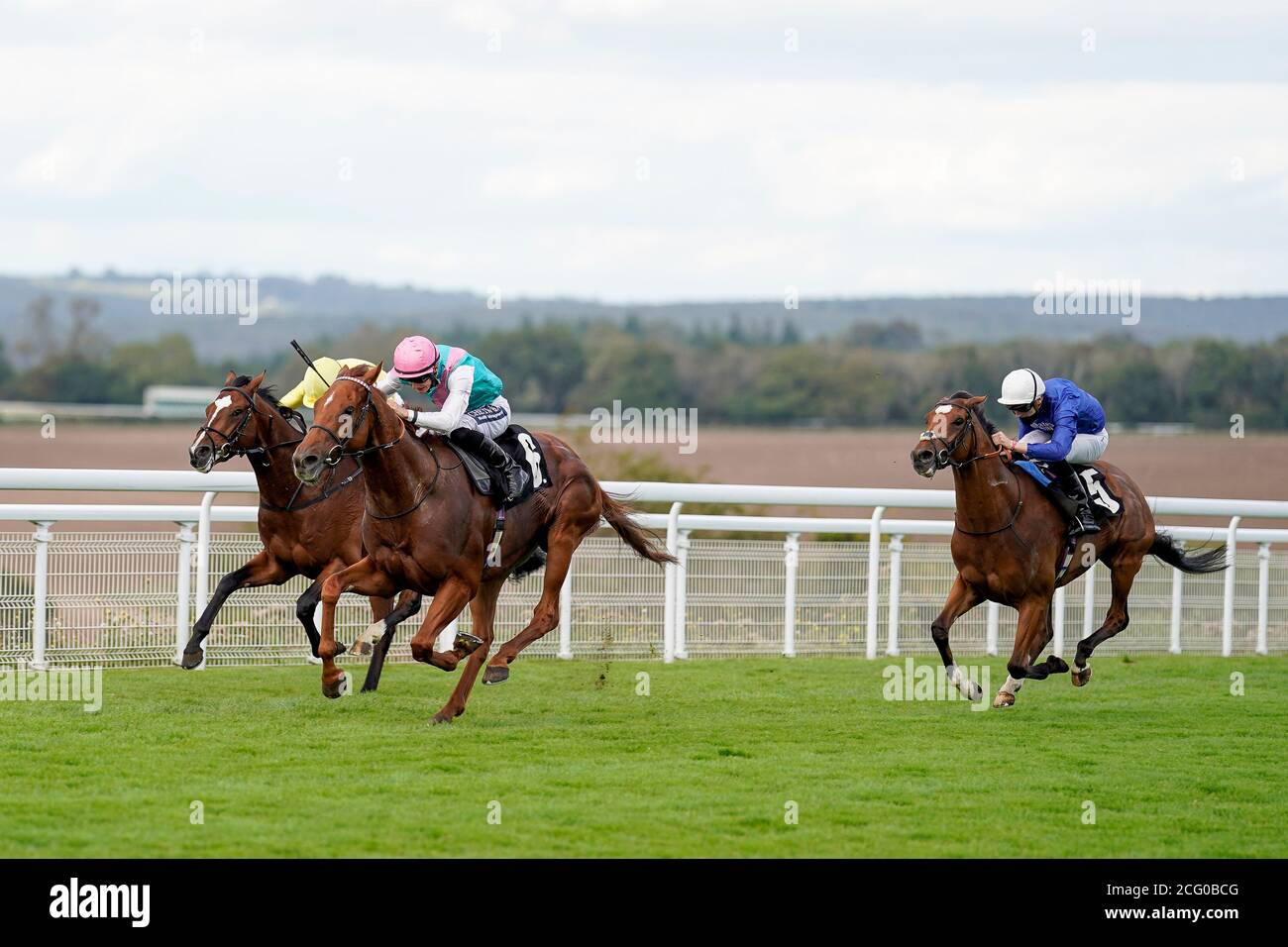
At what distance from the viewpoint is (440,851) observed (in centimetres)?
464

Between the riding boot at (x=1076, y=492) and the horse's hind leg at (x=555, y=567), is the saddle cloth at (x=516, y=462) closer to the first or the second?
the horse's hind leg at (x=555, y=567)

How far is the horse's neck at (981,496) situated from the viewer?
8016mm

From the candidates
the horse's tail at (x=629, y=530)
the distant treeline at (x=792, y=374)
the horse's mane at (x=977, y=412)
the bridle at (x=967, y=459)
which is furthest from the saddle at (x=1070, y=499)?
the distant treeline at (x=792, y=374)

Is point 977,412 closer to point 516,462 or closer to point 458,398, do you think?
point 516,462

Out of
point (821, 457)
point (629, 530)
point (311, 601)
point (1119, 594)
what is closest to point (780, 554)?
point (629, 530)

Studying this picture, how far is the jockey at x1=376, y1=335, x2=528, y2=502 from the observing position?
290 inches

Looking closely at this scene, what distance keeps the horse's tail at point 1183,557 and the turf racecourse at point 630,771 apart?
37.7 inches

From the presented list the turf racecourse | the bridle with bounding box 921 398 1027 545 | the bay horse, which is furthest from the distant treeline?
the bay horse

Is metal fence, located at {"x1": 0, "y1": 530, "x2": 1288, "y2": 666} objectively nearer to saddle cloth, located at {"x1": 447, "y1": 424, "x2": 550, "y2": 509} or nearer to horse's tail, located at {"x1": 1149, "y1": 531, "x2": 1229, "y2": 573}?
horse's tail, located at {"x1": 1149, "y1": 531, "x2": 1229, "y2": 573}

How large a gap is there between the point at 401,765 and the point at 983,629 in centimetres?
606

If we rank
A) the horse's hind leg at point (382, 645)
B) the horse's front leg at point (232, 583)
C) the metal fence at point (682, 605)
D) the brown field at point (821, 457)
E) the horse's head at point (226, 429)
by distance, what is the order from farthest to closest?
1. the brown field at point (821, 457)
2. the metal fence at point (682, 605)
3. the horse's hind leg at point (382, 645)
4. the horse's front leg at point (232, 583)
5. the horse's head at point (226, 429)

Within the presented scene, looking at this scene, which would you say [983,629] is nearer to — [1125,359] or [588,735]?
[588,735]

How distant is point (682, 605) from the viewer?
10094 millimetres
